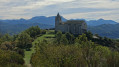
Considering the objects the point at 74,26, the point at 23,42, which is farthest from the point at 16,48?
the point at 74,26

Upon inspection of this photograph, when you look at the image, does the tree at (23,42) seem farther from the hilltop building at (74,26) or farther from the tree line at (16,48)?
the hilltop building at (74,26)

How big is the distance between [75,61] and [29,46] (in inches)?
2121

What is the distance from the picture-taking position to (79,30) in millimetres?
127188

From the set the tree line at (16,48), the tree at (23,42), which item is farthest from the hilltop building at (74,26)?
the tree at (23,42)

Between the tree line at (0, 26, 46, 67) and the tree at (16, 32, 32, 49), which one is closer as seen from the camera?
the tree line at (0, 26, 46, 67)

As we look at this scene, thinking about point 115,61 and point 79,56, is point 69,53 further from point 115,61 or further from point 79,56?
point 115,61

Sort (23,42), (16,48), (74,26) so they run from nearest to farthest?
(16,48)
(23,42)
(74,26)

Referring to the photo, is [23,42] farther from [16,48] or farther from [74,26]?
[74,26]

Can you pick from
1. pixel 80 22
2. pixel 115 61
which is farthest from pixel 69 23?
pixel 115 61

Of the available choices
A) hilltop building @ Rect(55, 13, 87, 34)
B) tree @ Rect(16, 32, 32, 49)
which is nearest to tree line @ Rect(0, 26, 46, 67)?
tree @ Rect(16, 32, 32, 49)

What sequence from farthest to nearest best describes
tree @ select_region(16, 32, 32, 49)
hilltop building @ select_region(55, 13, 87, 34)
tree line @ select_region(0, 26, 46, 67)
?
hilltop building @ select_region(55, 13, 87, 34) < tree @ select_region(16, 32, 32, 49) < tree line @ select_region(0, 26, 46, 67)

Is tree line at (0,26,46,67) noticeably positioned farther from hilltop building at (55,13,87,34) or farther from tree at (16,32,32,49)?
hilltop building at (55,13,87,34)

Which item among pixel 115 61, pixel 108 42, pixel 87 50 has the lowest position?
pixel 108 42

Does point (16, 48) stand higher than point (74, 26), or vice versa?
point (74, 26)
